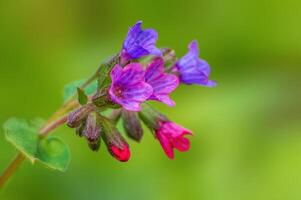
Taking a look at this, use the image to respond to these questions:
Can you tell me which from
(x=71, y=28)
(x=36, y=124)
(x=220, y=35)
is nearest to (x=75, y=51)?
(x=71, y=28)

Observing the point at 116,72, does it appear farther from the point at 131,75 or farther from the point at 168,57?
the point at 168,57

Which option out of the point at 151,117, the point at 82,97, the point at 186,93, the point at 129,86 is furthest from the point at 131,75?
the point at 186,93

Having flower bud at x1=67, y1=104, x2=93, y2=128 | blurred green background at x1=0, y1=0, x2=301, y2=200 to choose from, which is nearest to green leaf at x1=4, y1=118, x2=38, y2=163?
flower bud at x1=67, y1=104, x2=93, y2=128

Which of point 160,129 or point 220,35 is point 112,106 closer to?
point 160,129

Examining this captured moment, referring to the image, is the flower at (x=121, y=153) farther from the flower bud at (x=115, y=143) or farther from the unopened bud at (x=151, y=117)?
the unopened bud at (x=151, y=117)

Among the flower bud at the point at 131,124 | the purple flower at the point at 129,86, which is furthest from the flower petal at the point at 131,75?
the flower bud at the point at 131,124

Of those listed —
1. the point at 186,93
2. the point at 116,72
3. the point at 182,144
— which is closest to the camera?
the point at 116,72

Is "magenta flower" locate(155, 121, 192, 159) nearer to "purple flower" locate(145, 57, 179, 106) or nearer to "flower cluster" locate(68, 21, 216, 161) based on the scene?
"flower cluster" locate(68, 21, 216, 161)
